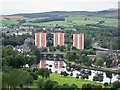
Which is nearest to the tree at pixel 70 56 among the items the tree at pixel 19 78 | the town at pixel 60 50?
the town at pixel 60 50

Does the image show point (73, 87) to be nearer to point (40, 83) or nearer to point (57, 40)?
point (40, 83)

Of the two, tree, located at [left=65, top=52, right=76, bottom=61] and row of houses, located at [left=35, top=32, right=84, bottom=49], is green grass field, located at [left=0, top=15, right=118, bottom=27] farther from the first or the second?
tree, located at [left=65, top=52, right=76, bottom=61]

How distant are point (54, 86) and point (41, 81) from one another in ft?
0.61

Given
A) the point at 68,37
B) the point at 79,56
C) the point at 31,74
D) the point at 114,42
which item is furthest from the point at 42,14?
the point at 31,74

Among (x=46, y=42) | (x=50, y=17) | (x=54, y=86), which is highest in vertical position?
(x=50, y=17)

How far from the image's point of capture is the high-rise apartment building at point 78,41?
454cm

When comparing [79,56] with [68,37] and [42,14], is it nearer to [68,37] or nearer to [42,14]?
[68,37]

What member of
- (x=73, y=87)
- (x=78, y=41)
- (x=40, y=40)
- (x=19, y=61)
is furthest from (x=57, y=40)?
(x=73, y=87)

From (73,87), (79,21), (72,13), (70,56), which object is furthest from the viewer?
(79,21)

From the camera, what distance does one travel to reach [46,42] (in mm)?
4438

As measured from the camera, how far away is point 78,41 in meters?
4.83

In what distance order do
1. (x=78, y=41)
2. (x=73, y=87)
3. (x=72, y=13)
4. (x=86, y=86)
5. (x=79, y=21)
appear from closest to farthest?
(x=73, y=87) → (x=86, y=86) → (x=72, y=13) → (x=78, y=41) → (x=79, y=21)

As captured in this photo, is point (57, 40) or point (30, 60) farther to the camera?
point (57, 40)

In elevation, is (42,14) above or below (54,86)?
above
